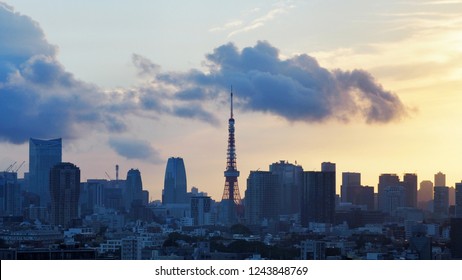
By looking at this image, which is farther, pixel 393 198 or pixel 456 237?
pixel 393 198

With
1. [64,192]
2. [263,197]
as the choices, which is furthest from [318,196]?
[64,192]

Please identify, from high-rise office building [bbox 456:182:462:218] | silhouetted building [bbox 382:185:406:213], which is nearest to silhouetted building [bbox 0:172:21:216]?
silhouetted building [bbox 382:185:406:213]

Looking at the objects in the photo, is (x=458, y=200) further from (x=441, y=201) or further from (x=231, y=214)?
(x=231, y=214)

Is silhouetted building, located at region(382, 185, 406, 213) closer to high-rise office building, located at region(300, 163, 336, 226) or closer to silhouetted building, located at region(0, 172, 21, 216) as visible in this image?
high-rise office building, located at region(300, 163, 336, 226)

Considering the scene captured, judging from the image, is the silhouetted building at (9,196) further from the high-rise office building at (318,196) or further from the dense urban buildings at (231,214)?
the high-rise office building at (318,196)
